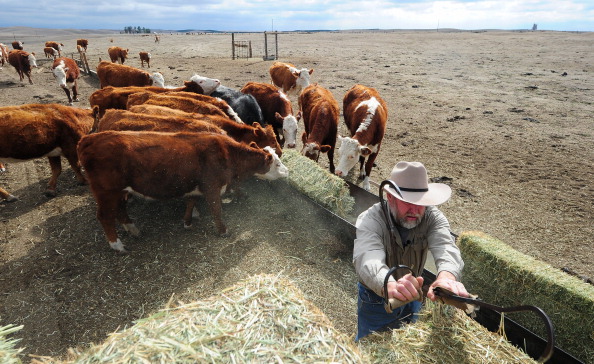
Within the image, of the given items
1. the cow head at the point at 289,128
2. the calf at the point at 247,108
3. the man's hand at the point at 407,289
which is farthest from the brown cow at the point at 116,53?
the man's hand at the point at 407,289

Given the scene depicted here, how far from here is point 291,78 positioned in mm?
14570

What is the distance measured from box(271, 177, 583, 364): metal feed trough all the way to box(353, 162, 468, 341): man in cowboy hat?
1126mm

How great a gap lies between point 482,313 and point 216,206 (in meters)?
3.91

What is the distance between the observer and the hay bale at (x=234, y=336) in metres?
1.77

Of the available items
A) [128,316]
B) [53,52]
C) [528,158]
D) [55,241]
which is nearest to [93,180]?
[55,241]

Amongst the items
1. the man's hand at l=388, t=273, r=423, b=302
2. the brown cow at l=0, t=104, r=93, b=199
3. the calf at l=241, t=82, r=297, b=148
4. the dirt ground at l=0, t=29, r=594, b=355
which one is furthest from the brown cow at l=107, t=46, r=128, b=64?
the man's hand at l=388, t=273, r=423, b=302

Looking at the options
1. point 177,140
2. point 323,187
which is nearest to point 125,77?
point 177,140

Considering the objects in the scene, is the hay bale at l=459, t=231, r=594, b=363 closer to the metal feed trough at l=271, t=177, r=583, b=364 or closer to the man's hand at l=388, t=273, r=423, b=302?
the metal feed trough at l=271, t=177, r=583, b=364

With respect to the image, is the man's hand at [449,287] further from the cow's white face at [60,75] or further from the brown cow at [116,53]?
the brown cow at [116,53]

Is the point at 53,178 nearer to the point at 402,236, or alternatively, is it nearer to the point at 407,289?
the point at 402,236

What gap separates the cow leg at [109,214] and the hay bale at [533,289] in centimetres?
489

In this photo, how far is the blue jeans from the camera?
296 cm

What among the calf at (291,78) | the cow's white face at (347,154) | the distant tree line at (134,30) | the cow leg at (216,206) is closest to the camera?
the cow leg at (216,206)

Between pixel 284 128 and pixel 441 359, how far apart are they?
7.27 m
